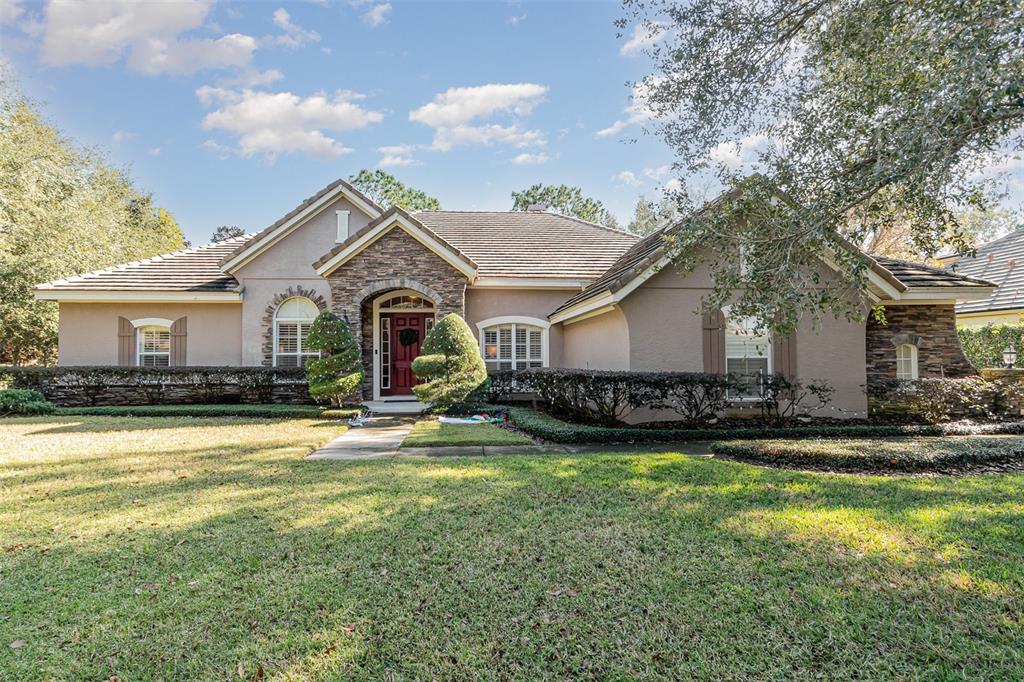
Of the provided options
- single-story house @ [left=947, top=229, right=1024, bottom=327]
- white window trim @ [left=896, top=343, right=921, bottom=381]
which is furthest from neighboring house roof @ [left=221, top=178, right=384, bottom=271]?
single-story house @ [left=947, top=229, right=1024, bottom=327]

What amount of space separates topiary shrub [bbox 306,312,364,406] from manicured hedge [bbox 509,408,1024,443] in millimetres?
5393

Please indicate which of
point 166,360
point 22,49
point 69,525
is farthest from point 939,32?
point 22,49

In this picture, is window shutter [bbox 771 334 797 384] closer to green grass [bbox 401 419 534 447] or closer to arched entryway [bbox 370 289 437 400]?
green grass [bbox 401 419 534 447]

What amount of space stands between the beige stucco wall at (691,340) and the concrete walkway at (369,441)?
5323 millimetres

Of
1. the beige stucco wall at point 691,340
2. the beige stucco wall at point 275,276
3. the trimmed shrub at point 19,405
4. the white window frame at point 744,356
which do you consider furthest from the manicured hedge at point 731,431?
the trimmed shrub at point 19,405

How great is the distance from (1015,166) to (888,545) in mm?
5629

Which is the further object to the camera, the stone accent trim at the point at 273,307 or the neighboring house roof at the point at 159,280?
the stone accent trim at the point at 273,307

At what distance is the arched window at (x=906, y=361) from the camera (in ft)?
40.1

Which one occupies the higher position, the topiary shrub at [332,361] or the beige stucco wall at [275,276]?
the beige stucco wall at [275,276]

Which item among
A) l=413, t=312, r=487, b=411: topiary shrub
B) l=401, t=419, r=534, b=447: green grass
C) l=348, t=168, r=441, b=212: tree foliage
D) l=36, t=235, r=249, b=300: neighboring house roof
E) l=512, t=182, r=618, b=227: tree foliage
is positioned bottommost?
l=401, t=419, r=534, b=447: green grass

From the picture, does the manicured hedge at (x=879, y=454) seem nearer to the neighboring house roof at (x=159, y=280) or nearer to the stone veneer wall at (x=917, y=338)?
the stone veneer wall at (x=917, y=338)

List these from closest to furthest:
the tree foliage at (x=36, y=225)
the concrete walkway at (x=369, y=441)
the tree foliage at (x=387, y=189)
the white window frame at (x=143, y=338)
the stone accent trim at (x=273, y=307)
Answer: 1. the concrete walkway at (x=369, y=441)
2. the stone accent trim at (x=273, y=307)
3. the white window frame at (x=143, y=338)
4. the tree foliage at (x=36, y=225)
5. the tree foliage at (x=387, y=189)

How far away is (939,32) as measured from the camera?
5398 millimetres

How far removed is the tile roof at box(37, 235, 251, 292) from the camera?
15.2 meters
